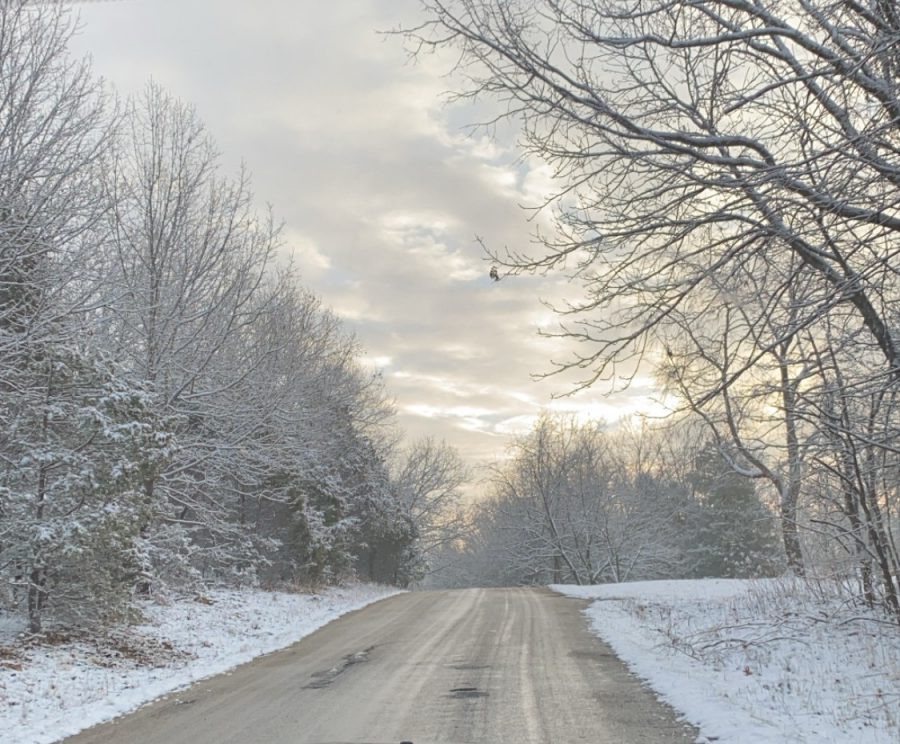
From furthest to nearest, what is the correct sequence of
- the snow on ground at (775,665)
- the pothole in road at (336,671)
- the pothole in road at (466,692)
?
1. the pothole in road at (336,671)
2. the pothole in road at (466,692)
3. the snow on ground at (775,665)

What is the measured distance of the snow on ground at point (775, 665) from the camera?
5.86m

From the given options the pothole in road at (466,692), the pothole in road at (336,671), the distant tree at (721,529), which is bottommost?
the pothole in road at (336,671)

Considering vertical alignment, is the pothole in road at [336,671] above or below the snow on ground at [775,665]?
below

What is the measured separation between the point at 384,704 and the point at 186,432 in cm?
1341

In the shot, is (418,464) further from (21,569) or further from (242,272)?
(21,569)

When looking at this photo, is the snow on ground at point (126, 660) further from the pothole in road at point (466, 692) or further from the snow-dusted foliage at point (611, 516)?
the snow-dusted foliage at point (611, 516)

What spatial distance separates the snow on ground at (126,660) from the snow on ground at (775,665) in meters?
5.99

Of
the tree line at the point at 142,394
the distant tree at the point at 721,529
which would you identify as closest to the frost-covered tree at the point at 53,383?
the tree line at the point at 142,394

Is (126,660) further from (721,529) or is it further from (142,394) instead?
(721,529)

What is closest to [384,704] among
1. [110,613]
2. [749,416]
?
[749,416]

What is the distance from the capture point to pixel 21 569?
10.2 meters

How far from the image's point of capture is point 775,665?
28.2 feet

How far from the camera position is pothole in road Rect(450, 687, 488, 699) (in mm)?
7426

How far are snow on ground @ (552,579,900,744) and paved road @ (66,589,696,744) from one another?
48 cm
